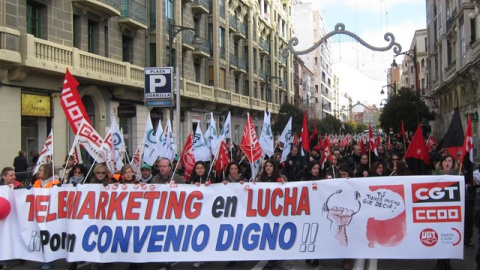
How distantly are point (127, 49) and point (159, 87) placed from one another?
884 centimetres

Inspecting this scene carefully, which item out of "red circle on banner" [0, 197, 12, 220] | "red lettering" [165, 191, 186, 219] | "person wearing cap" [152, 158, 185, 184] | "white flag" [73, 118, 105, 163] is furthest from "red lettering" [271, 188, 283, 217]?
"red circle on banner" [0, 197, 12, 220]

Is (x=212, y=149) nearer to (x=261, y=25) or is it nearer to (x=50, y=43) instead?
(x=50, y=43)

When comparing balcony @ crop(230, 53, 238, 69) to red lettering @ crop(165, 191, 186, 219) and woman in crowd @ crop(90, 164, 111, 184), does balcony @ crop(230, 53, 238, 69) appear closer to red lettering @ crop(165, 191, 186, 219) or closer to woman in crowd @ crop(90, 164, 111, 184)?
woman in crowd @ crop(90, 164, 111, 184)

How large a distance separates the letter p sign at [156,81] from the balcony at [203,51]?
50.6 feet

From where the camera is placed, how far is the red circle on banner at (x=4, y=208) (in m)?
6.69

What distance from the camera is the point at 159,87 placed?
1594 cm

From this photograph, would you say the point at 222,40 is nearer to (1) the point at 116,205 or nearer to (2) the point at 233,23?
(2) the point at 233,23

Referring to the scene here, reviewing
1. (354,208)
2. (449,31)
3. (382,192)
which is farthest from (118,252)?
(449,31)

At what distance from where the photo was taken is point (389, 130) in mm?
42188

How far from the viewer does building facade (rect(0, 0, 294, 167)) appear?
15.7 m

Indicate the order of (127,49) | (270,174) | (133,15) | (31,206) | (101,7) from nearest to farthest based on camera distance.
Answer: (31,206), (270,174), (101,7), (133,15), (127,49)

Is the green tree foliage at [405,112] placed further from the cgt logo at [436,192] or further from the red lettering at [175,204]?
the red lettering at [175,204]

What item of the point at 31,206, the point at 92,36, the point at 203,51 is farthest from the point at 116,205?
the point at 203,51

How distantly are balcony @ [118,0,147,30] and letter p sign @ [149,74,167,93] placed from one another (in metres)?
7.60
